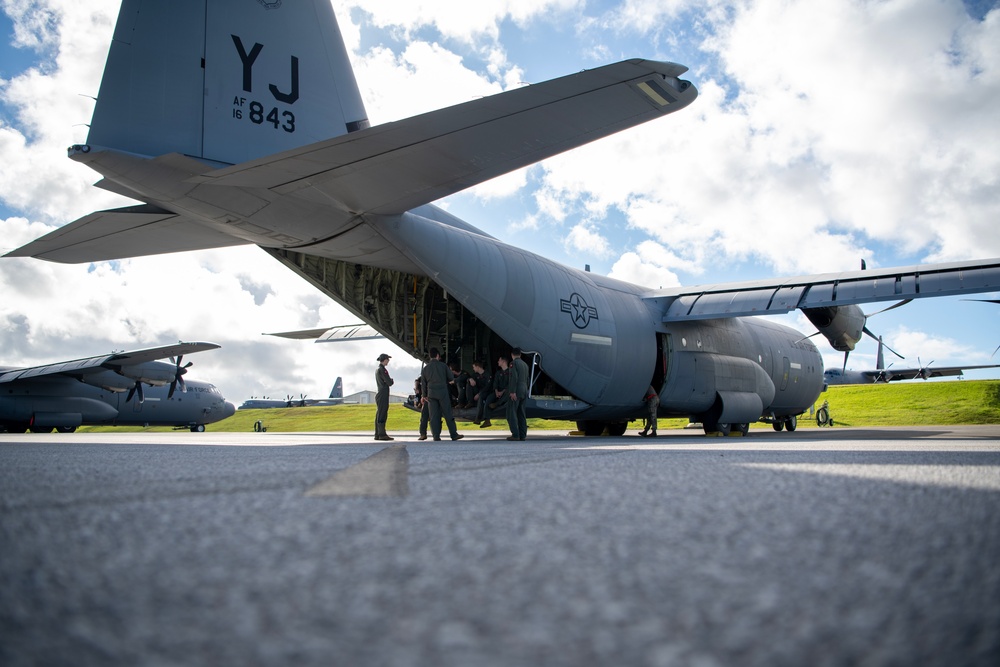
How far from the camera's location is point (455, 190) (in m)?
7.54

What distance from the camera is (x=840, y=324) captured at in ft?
45.4

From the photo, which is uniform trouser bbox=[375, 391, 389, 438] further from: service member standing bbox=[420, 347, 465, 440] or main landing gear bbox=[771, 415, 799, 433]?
main landing gear bbox=[771, 415, 799, 433]

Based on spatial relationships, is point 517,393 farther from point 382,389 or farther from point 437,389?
point 382,389

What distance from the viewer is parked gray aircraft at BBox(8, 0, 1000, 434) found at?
6473mm

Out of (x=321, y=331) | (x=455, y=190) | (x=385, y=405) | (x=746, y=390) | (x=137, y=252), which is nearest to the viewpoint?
(x=455, y=190)

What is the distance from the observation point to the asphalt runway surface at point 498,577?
0.97 meters

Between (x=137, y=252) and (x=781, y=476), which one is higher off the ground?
(x=137, y=252)

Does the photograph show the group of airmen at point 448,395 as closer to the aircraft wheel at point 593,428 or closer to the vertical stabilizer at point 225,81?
the vertical stabilizer at point 225,81

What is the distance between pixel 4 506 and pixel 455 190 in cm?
587

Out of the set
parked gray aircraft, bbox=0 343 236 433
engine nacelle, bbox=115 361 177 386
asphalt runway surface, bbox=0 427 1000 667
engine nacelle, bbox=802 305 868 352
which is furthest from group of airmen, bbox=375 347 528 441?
engine nacelle, bbox=115 361 177 386

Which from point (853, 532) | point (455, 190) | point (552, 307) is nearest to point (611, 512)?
point (853, 532)

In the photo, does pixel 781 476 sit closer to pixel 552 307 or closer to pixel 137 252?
pixel 552 307

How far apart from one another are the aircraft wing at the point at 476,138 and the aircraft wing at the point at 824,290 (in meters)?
6.78

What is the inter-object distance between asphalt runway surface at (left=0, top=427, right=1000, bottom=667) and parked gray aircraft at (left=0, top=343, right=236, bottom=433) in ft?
51.6
